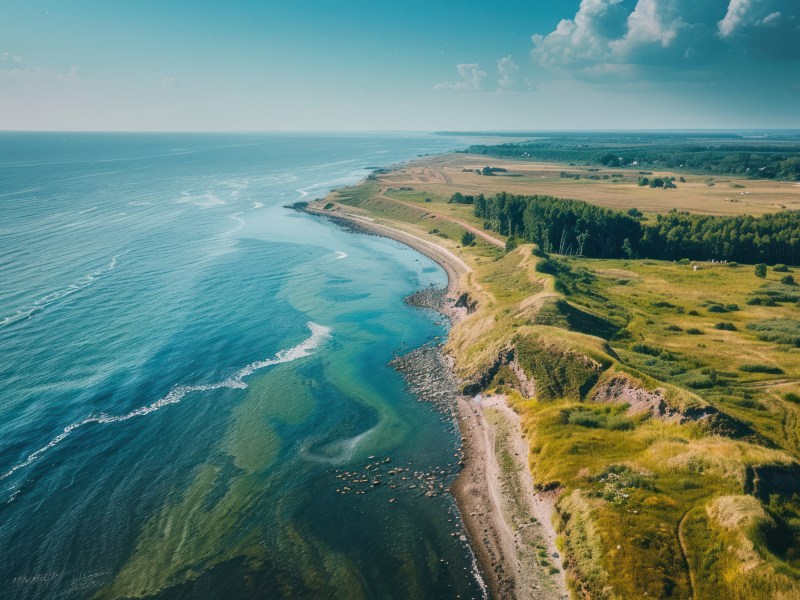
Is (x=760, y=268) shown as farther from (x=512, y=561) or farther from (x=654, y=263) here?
(x=512, y=561)

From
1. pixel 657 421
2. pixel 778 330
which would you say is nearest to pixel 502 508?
pixel 657 421

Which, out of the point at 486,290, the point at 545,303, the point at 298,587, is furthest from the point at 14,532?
the point at 486,290

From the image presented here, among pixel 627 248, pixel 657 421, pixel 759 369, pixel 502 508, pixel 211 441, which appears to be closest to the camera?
pixel 502 508

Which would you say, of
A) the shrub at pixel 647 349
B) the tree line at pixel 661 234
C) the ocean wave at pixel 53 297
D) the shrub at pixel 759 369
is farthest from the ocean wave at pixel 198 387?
the tree line at pixel 661 234

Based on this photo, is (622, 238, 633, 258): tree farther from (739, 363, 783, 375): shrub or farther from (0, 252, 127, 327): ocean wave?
(0, 252, 127, 327): ocean wave

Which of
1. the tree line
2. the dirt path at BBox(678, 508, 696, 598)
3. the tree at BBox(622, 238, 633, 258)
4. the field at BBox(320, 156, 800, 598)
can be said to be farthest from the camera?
the tree at BBox(622, 238, 633, 258)

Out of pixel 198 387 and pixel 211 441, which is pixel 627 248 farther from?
pixel 211 441

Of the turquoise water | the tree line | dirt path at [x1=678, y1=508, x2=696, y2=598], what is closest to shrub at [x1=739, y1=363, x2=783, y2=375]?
dirt path at [x1=678, y1=508, x2=696, y2=598]
